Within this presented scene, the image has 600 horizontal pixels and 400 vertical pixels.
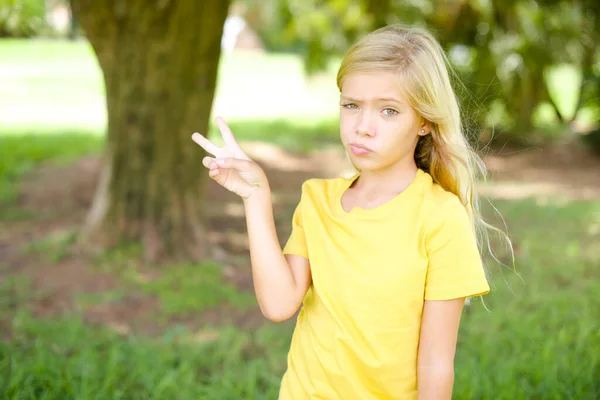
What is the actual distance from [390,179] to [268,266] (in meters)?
0.36

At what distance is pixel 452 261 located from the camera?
1500 millimetres

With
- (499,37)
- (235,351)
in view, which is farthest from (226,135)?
(499,37)

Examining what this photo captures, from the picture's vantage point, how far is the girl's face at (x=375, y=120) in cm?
157

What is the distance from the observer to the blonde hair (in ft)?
5.14

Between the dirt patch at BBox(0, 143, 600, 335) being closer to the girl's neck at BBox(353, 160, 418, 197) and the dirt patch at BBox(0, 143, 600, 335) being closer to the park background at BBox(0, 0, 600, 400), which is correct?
the park background at BBox(0, 0, 600, 400)

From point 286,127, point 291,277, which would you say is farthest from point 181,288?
point 286,127

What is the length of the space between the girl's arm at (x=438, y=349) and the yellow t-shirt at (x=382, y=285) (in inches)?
1.3

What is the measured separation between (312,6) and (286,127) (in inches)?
109

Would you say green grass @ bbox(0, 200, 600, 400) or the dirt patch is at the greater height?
green grass @ bbox(0, 200, 600, 400)

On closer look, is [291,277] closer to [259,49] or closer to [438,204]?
[438,204]

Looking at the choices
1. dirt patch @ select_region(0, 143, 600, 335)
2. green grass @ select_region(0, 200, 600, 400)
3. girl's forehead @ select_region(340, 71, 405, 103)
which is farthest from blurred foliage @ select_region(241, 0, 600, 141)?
girl's forehead @ select_region(340, 71, 405, 103)

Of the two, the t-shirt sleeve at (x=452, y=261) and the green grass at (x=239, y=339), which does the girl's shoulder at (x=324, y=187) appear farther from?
the green grass at (x=239, y=339)

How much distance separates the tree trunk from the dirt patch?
0.39 m

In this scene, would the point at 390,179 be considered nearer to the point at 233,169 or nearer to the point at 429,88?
the point at 429,88
